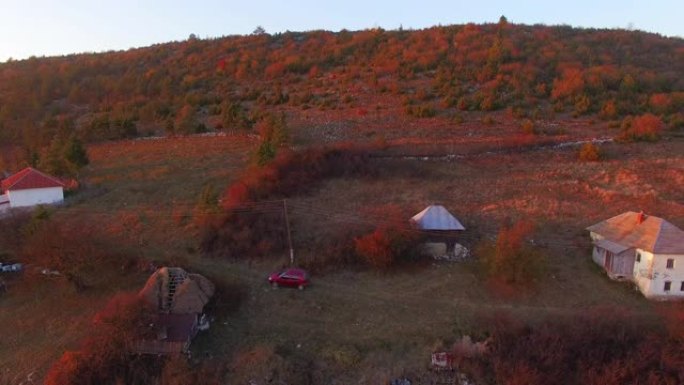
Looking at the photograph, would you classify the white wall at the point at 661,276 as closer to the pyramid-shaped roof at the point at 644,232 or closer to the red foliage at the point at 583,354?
the pyramid-shaped roof at the point at 644,232

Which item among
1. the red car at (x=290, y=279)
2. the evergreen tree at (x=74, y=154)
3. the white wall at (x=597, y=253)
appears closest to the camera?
the red car at (x=290, y=279)

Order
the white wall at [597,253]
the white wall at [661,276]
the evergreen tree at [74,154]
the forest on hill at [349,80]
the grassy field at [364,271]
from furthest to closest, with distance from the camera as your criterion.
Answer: the forest on hill at [349,80] < the evergreen tree at [74,154] < the white wall at [597,253] < the white wall at [661,276] < the grassy field at [364,271]

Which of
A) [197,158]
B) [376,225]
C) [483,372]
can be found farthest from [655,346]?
[197,158]

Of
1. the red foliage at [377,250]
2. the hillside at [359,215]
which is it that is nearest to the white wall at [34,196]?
the hillside at [359,215]

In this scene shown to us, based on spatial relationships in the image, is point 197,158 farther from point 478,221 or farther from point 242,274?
point 478,221

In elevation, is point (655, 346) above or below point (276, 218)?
below
